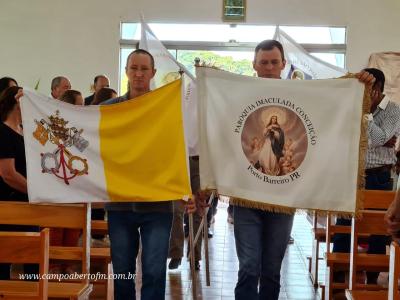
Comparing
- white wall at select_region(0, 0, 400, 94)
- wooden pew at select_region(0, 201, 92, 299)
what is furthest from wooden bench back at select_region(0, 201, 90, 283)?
white wall at select_region(0, 0, 400, 94)

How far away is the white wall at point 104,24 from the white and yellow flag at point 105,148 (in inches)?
242

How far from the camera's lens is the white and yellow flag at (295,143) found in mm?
3020

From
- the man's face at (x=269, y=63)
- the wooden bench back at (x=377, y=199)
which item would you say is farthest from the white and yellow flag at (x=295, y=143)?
the wooden bench back at (x=377, y=199)

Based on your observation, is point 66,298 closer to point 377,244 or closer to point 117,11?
point 377,244

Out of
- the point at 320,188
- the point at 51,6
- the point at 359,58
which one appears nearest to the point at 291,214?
the point at 320,188

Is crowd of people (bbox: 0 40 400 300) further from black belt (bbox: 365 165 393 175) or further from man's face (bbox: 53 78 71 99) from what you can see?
man's face (bbox: 53 78 71 99)

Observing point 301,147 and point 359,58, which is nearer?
point 301,147

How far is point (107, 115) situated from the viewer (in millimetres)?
3143

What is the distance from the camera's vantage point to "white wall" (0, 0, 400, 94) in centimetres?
902

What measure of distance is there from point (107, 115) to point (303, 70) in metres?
3.21

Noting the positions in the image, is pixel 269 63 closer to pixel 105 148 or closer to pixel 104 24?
pixel 105 148

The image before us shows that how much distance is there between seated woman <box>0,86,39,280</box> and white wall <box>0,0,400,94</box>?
559 centimetres

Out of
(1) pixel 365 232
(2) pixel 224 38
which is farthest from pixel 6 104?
(2) pixel 224 38

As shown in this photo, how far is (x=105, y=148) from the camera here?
3.15 m
